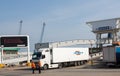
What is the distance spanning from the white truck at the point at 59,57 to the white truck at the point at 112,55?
21.3 ft

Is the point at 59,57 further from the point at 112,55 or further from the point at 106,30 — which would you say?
the point at 106,30

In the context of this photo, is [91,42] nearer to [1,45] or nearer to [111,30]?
[111,30]

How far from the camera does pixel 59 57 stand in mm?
51500

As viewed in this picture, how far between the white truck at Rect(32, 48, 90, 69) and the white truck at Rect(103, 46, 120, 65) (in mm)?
6487

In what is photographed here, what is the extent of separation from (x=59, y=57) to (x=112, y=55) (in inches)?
327

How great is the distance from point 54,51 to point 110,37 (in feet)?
145

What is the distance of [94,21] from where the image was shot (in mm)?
96188

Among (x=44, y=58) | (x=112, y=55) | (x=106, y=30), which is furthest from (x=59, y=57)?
(x=106, y=30)

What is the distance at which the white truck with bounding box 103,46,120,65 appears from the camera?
155 feet

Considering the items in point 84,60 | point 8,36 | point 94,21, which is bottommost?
point 84,60

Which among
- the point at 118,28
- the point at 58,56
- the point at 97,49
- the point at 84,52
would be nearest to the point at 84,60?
the point at 84,52

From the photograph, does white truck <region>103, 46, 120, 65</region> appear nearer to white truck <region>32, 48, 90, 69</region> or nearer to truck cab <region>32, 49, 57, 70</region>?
white truck <region>32, 48, 90, 69</region>

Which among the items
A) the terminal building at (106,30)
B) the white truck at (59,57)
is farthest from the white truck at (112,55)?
the terminal building at (106,30)

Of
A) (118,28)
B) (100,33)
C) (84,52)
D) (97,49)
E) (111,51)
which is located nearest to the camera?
(111,51)
